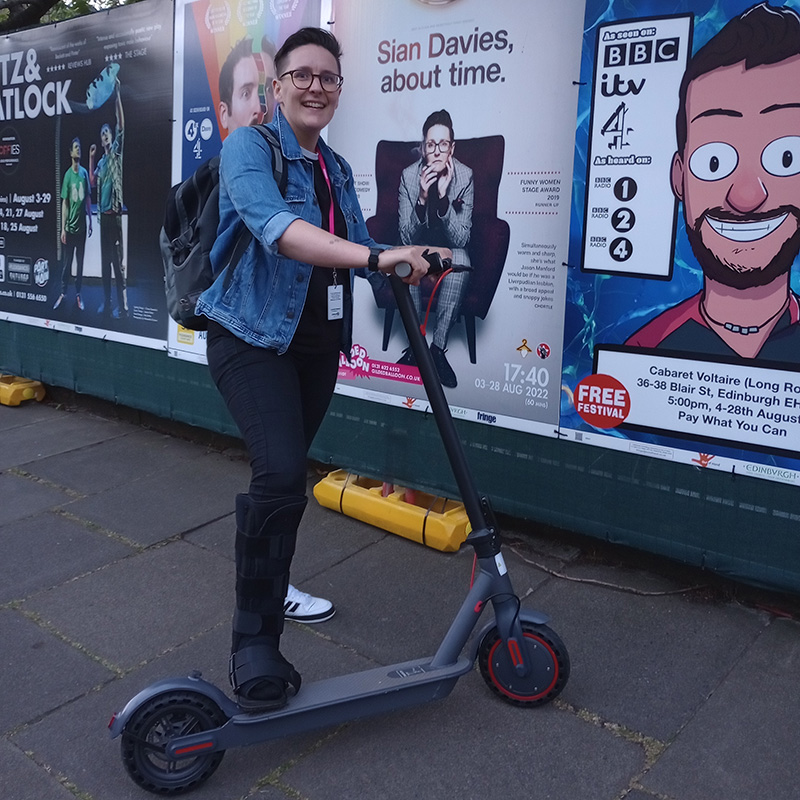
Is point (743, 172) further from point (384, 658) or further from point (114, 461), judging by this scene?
point (114, 461)

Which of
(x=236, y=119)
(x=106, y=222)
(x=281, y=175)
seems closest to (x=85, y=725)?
(x=281, y=175)

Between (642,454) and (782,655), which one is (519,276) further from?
(782,655)

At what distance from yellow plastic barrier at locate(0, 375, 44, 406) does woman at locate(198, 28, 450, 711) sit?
4.67m

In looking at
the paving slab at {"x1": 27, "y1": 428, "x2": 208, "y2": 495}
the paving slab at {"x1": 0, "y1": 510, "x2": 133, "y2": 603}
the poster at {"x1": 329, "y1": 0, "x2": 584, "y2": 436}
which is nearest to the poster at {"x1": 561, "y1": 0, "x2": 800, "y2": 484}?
the poster at {"x1": 329, "y1": 0, "x2": 584, "y2": 436}

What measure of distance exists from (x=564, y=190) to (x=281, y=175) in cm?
152

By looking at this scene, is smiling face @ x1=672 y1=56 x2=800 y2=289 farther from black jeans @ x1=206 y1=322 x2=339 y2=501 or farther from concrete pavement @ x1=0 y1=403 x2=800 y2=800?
black jeans @ x1=206 y1=322 x2=339 y2=501

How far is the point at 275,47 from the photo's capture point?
457 centimetres

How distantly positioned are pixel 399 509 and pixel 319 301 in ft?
5.59

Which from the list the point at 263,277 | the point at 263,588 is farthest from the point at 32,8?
the point at 263,588

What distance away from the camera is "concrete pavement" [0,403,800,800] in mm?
2490

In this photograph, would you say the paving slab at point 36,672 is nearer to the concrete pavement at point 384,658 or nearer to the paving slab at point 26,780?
the concrete pavement at point 384,658

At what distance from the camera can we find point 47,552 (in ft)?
13.4

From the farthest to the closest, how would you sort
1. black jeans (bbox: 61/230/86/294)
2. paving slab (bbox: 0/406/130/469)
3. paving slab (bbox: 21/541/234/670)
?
black jeans (bbox: 61/230/86/294), paving slab (bbox: 0/406/130/469), paving slab (bbox: 21/541/234/670)

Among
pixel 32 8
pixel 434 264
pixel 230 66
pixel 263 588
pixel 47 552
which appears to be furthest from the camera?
pixel 32 8
